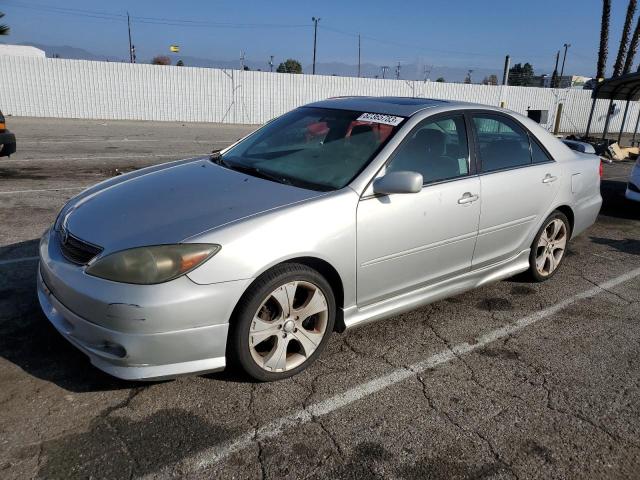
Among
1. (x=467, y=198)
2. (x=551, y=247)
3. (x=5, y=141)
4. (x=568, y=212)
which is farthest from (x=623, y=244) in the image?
(x=5, y=141)

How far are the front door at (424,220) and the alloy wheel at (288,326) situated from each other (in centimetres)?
33

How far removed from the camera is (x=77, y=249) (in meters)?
2.84

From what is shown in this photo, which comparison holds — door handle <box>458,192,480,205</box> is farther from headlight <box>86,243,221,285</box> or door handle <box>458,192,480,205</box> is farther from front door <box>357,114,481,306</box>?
headlight <box>86,243,221,285</box>

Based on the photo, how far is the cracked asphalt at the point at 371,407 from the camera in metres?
2.42

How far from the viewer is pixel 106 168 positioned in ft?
32.0

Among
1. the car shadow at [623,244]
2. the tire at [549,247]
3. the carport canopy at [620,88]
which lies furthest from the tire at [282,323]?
the carport canopy at [620,88]

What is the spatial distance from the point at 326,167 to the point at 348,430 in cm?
165

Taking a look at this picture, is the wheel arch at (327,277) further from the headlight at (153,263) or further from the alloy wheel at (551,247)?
the alloy wheel at (551,247)

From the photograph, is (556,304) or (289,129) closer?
(289,129)

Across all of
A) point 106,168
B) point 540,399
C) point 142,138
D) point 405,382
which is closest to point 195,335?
point 405,382

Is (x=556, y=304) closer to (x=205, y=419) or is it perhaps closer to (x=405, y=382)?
(x=405, y=382)

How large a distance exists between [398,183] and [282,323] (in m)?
1.08

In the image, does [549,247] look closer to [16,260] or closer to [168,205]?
[168,205]

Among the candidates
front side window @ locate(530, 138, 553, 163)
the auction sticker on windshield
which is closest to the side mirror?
the auction sticker on windshield
